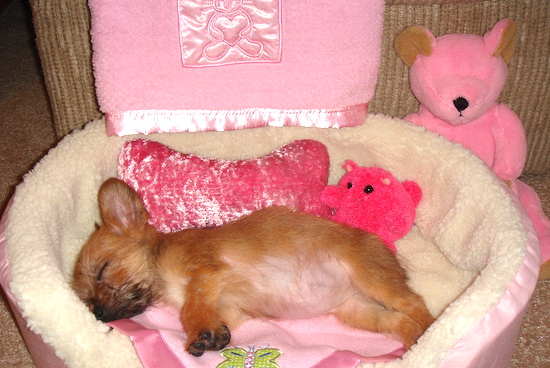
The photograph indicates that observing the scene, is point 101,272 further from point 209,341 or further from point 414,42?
point 414,42

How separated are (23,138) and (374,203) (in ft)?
7.41

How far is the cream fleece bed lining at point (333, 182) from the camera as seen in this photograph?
6.03 ft

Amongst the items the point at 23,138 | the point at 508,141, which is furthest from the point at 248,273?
the point at 23,138

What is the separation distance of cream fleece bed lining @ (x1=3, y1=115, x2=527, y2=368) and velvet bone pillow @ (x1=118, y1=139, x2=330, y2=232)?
21cm

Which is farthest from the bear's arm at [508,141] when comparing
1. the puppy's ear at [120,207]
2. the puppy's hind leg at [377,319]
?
the puppy's ear at [120,207]

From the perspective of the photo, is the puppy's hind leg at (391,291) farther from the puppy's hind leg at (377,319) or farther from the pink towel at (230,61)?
the pink towel at (230,61)

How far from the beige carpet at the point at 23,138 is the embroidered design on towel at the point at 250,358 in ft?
2.87

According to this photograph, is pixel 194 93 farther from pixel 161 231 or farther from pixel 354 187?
pixel 354 187

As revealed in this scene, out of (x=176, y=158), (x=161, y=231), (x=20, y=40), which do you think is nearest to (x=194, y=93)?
(x=176, y=158)

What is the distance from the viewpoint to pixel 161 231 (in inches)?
96.3

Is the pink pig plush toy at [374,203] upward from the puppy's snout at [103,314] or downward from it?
upward

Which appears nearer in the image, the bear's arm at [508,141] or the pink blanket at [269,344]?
the pink blanket at [269,344]

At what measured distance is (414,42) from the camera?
7.88 feet

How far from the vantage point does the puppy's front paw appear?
6.44 feet
